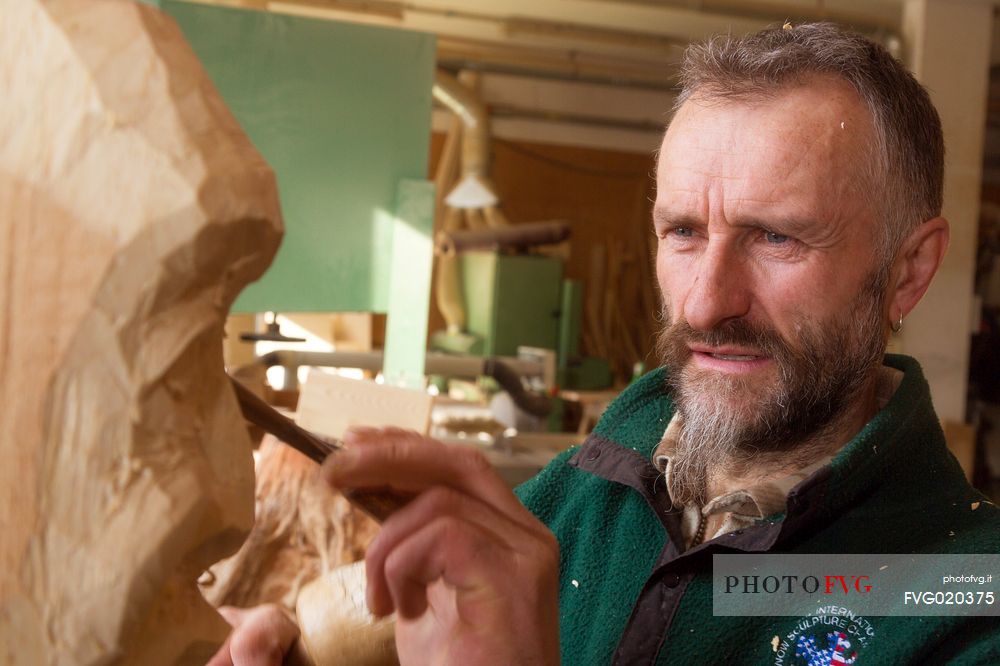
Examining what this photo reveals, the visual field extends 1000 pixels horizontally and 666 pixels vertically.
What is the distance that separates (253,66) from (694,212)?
130 centimetres

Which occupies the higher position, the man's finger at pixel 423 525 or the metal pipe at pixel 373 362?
the man's finger at pixel 423 525

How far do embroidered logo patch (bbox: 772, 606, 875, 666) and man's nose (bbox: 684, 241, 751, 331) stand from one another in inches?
11.3

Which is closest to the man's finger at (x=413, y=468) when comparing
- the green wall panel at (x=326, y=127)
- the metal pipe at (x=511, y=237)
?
the green wall panel at (x=326, y=127)

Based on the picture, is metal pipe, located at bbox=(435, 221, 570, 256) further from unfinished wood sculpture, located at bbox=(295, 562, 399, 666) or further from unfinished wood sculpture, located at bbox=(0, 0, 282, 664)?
unfinished wood sculpture, located at bbox=(0, 0, 282, 664)

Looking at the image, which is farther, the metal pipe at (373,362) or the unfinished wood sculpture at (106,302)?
the metal pipe at (373,362)

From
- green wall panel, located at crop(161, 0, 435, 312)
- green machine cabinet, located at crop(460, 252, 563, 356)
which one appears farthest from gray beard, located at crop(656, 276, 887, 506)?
green machine cabinet, located at crop(460, 252, 563, 356)

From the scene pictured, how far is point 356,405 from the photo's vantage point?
6.19 feet

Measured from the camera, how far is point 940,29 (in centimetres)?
439

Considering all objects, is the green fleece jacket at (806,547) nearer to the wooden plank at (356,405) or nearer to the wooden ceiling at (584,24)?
the wooden plank at (356,405)

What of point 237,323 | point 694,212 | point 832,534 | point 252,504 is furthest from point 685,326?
point 237,323

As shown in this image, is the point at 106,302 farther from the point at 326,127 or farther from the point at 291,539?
the point at 326,127

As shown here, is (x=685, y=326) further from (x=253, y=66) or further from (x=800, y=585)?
(x=253, y=66)

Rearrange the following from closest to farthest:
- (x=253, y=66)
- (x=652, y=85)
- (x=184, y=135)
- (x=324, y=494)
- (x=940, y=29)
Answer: (x=184, y=135), (x=324, y=494), (x=253, y=66), (x=940, y=29), (x=652, y=85)

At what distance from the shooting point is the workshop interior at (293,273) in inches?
17.9
